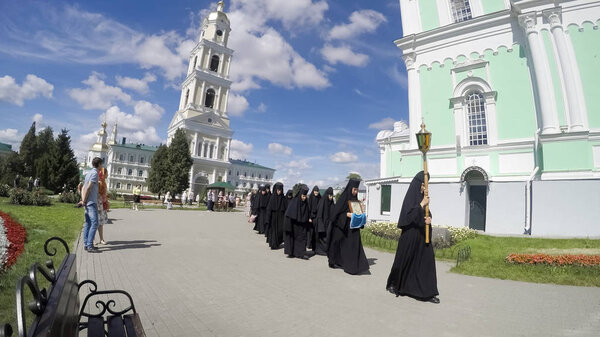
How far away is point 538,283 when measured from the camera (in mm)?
7383

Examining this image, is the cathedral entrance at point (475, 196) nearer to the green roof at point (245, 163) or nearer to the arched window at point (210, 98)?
the arched window at point (210, 98)

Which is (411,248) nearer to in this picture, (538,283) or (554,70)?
(538,283)

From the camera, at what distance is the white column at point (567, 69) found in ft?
44.5

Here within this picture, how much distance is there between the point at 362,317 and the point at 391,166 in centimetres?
2503

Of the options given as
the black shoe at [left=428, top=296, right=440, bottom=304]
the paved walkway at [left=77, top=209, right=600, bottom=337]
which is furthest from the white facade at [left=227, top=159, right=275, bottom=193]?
the black shoe at [left=428, top=296, right=440, bottom=304]

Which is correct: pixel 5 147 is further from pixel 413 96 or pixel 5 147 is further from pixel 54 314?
pixel 54 314

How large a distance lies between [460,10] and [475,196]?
33.3 ft

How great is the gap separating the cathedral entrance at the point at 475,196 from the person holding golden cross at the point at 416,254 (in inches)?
451

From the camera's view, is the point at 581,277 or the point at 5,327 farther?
the point at 581,277

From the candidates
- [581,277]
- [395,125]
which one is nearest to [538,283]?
[581,277]

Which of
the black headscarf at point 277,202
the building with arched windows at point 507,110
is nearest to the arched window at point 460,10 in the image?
the building with arched windows at point 507,110

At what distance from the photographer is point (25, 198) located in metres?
18.0

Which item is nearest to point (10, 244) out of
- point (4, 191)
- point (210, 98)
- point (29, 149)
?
point (4, 191)

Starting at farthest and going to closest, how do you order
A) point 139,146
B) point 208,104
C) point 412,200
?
point 139,146 < point 208,104 < point 412,200
